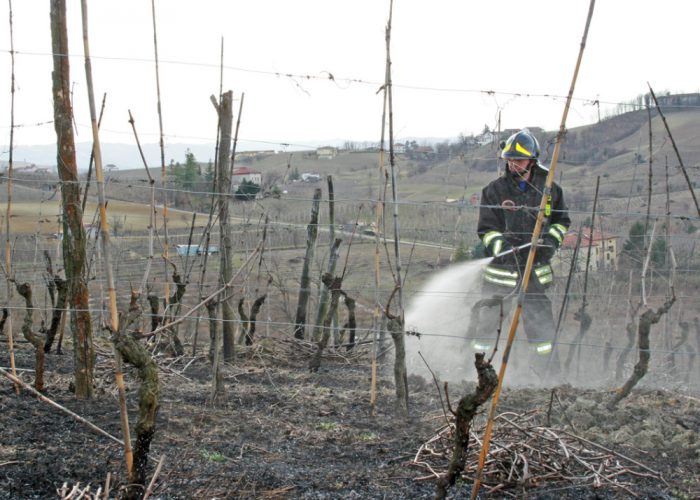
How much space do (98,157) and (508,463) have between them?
294cm

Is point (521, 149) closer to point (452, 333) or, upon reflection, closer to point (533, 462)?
point (452, 333)

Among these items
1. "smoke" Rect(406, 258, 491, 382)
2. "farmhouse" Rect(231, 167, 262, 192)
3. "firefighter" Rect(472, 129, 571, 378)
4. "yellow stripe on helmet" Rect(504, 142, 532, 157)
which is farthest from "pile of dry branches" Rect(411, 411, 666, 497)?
"farmhouse" Rect(231, 167, 262, 192)

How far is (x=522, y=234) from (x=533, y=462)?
3901 millimetres

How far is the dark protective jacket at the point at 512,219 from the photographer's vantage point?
7.81 meters

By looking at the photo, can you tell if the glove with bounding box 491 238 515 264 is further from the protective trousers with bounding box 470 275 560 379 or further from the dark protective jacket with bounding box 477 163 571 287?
the protective trousers with bounding box 470 275 560 379

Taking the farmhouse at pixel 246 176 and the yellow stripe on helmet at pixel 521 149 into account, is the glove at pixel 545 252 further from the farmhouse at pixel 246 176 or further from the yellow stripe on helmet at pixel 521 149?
the farmhouse at pixel 246 176

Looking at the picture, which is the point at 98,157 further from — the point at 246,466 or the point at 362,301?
the point at 362,301

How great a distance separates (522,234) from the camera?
8086 millimetres

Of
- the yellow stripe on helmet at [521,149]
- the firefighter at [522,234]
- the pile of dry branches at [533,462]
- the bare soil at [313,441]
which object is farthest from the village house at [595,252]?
the pile of dry branches at [533,462]

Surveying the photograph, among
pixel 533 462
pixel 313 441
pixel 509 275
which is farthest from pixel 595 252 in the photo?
pixel 533 462

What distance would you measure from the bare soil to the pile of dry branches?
2 cm

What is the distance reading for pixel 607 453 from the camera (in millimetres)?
4953

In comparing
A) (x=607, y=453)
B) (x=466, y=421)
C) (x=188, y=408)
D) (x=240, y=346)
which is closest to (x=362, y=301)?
(x=240, y=346)

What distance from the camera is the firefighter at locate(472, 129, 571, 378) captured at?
7.77 m
